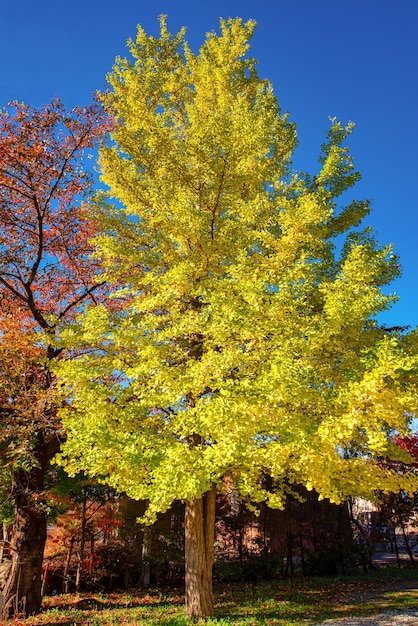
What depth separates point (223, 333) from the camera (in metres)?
6.27

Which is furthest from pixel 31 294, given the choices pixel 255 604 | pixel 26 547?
pixel 255 604

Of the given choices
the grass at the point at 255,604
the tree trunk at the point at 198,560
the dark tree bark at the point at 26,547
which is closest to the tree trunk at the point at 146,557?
the grass at the point at 255,604

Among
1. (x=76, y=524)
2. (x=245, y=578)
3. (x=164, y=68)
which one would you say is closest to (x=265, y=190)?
(x=164, y=68)

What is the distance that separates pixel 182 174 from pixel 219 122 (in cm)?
133

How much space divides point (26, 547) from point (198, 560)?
426 centimetres

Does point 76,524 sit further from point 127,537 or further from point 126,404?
point 126,404

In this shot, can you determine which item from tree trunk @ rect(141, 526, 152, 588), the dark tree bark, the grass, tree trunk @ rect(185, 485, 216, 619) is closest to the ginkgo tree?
tree trunk @ rect(185, 485, 216, 619)

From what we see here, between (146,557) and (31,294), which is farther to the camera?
(146,557)

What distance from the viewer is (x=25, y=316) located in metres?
11.0

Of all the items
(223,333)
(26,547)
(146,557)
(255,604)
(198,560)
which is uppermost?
(223,333)

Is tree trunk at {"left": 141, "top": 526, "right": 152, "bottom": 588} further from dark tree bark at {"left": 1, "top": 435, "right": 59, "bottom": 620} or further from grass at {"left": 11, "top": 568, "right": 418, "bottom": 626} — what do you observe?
dark tree bark at {"left": 1, "top": 435, "right": 59, "bottom": 620}

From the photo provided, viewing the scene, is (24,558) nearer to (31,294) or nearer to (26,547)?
(26,547)

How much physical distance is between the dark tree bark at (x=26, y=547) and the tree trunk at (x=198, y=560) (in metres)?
3.42

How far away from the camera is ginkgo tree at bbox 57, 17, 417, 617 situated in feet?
18.0
